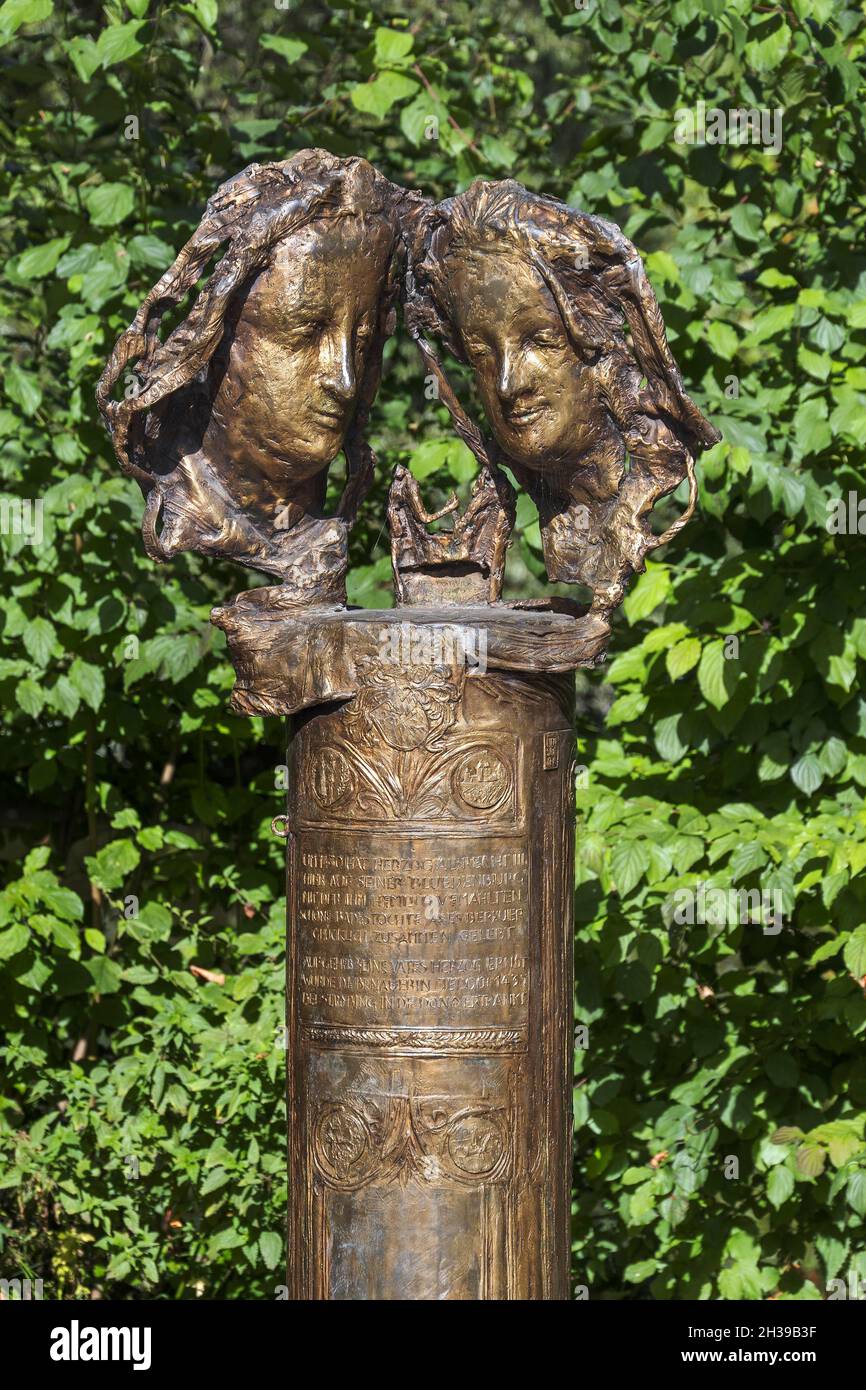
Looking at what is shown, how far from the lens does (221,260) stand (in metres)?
3.58

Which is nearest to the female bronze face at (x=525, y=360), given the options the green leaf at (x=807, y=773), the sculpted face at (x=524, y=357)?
the sculpted face at (x=524, y=357)

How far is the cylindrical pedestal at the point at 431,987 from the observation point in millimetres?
3395

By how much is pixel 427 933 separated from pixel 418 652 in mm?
522

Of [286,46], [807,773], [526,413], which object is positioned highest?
[286,46]

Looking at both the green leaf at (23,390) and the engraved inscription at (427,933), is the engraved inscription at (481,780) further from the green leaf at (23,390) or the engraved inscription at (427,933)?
the green leaf at (23,390)

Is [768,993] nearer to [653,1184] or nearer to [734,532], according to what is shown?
[653,1184]

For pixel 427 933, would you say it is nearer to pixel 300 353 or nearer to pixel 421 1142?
pixel 421 1142

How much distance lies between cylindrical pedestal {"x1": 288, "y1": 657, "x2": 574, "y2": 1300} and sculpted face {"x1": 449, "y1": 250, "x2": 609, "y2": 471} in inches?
20.6

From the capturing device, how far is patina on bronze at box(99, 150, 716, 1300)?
3404 mm

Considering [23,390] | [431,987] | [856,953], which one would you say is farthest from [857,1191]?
[23,390]

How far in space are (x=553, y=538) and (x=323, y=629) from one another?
23.3 inches

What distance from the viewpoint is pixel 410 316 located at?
3.82 metres

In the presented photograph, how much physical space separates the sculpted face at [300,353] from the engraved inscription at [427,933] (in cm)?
83

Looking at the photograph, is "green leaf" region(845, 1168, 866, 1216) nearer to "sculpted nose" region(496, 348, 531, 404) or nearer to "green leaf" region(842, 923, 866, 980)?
"green leaf" region(842, 923, 866, 980)
